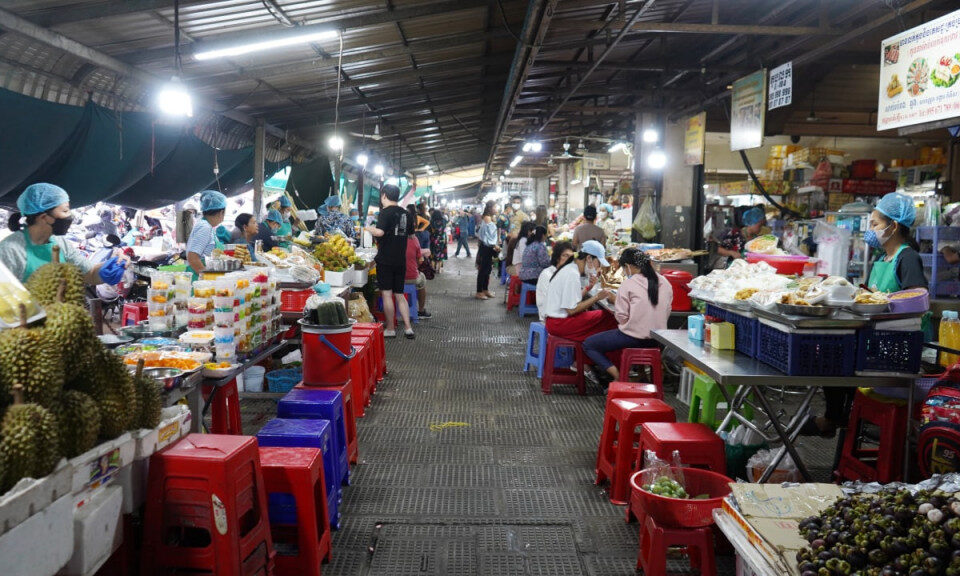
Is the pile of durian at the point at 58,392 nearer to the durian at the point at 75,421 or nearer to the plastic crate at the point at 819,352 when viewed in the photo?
the durian at the point at 75,421

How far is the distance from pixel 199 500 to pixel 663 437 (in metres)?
2.35

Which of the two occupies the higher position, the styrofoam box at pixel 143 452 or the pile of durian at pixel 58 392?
the pile of durian at pixel 58 392

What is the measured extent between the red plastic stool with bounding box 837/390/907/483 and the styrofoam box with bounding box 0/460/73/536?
4066 mm

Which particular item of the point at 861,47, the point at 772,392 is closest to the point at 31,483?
the point at 772,392

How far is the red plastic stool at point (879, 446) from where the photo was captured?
149 inches

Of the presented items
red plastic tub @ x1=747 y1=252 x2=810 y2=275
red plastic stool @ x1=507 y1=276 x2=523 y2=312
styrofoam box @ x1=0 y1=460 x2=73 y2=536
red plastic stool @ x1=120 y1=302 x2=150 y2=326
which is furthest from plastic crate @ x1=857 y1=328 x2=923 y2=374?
red plastic stool @ x1=507 y1=276 x2=523 y2=312

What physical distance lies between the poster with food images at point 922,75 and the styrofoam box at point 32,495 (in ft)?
18.8

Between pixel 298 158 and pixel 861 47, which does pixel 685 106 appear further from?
pixel 298 158

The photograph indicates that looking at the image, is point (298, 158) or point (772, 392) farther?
point (298, 158)

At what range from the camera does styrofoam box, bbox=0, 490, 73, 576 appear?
1775 millimetres

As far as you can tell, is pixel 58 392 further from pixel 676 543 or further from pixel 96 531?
pixel 676 543

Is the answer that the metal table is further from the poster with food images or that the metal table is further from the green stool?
the poster with food images

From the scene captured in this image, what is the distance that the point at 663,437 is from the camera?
11.9 ft

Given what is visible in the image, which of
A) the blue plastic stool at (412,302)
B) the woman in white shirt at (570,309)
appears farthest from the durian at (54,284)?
the blue plastic stool at (412,302)
